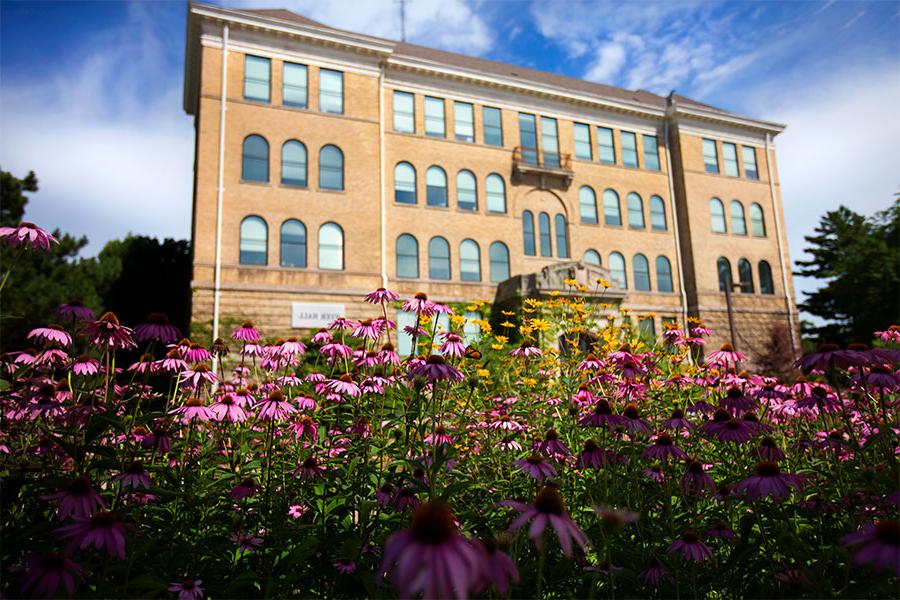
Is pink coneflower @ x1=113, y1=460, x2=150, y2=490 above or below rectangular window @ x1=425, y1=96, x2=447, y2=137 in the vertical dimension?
below

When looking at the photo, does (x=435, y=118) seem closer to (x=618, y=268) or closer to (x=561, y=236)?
(x=561, y=236)

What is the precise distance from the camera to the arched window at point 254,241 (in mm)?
20500

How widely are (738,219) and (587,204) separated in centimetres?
977

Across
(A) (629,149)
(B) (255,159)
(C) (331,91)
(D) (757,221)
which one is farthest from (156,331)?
(D) (757,221)

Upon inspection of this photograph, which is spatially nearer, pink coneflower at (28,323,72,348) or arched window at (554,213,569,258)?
pink coneflower at (28,323,72,348)

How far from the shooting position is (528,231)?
84.4 feet

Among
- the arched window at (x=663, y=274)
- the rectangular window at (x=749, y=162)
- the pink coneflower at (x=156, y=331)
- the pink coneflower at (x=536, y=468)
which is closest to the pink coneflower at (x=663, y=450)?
the pink coneflower at (x=536, y=468)

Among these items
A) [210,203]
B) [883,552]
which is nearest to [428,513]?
[883,552]

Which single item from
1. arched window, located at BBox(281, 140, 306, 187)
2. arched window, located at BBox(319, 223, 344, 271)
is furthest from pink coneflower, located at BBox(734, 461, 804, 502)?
arched window, located at BBox(281, 140, 306, 187)

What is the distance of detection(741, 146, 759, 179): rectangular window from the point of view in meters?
30.8

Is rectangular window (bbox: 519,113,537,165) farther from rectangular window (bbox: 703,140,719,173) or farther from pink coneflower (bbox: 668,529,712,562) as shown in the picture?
pink coneflower (bbox: 668,529,712,562)

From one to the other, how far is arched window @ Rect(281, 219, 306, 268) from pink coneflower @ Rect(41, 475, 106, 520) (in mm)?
19320

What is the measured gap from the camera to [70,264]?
84.0ft

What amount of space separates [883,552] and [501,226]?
23694mm
